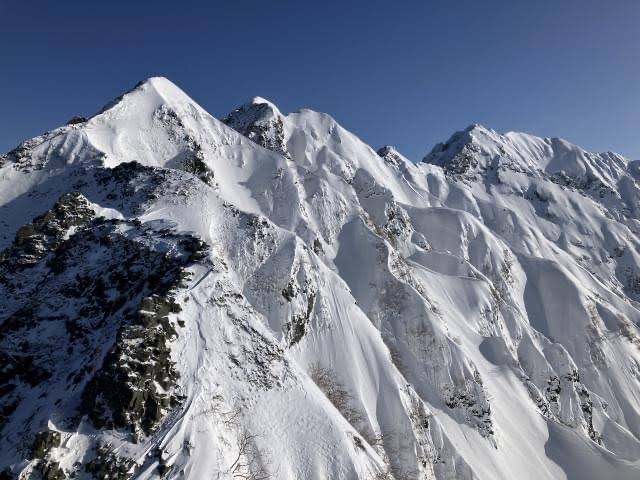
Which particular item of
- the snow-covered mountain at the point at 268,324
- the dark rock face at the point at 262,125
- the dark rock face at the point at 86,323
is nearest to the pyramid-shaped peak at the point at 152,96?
the snow-covered mountain at the point at 268,324

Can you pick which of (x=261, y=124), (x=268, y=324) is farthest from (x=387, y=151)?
(x=268, y=324)

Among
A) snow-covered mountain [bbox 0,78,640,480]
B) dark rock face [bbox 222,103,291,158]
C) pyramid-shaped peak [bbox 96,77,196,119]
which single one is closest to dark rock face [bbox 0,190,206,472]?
snow-covered mountain [bbox 0,78,640,480]

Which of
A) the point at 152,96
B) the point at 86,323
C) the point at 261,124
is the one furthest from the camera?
the point at 261,124

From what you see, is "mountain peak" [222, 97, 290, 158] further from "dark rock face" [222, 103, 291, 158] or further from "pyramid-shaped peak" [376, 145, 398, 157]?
"pyramid-shaped peak" [376, 145, 398, 157]

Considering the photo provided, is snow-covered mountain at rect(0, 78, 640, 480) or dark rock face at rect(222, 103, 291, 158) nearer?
snow-covered mountain at rect(0, 78, 640, 480)

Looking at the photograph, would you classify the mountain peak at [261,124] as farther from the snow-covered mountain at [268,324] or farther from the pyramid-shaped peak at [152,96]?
the pyramid-shaped peak at [152,96]

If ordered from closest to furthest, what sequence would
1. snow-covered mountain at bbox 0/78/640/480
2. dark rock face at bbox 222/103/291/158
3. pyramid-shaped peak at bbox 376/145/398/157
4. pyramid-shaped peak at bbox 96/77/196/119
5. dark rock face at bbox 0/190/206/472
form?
dark rock face at bbox 0/190/206/472 → snow-covered mountain at bbox 0/78/640/480 → pyramid-shaped peak at bbox 96/77/196/119 → dark rock face at bbox 222/103/291/158 → pyramid-shaped peak at bbox 376/145/398/157

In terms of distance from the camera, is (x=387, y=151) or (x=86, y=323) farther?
(x=387, y=151)

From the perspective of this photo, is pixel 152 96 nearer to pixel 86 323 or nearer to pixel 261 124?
pixel 261 124
